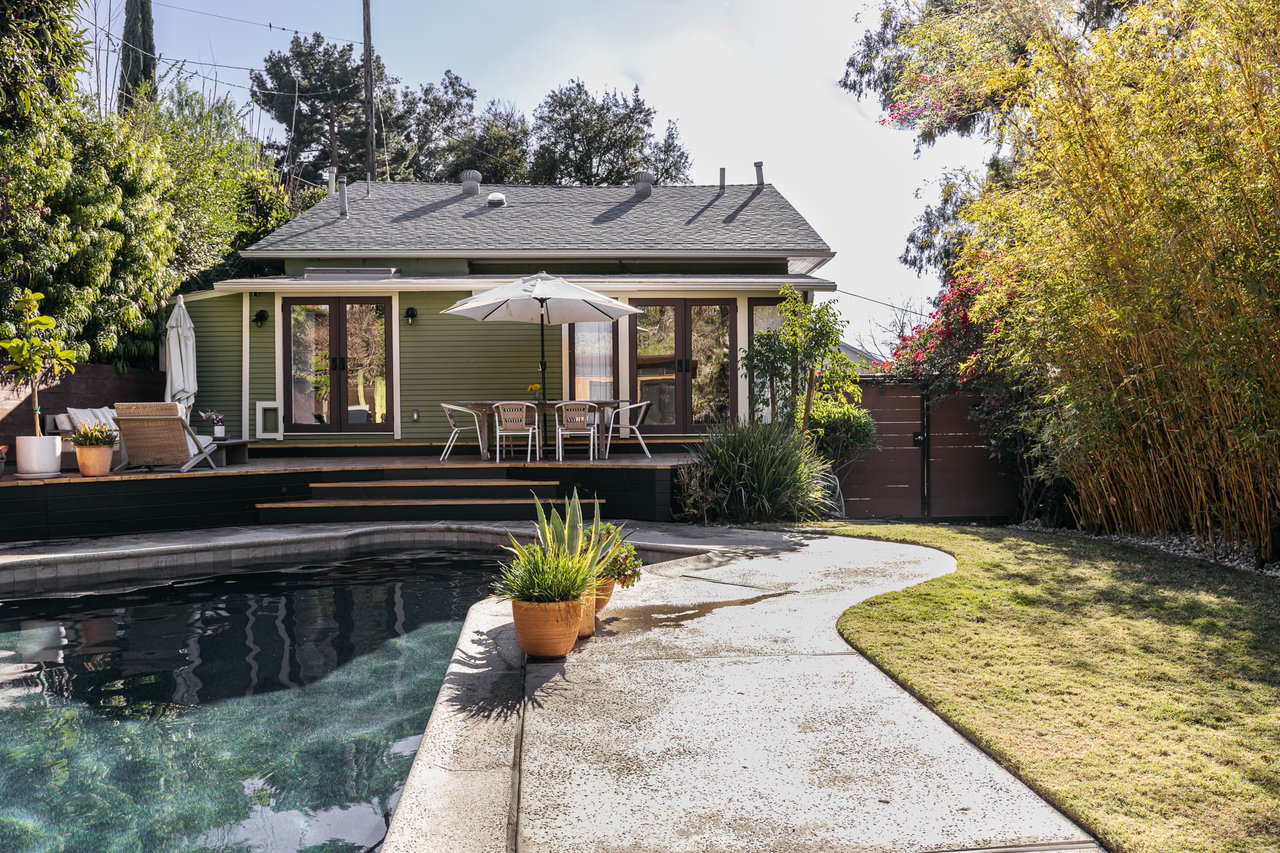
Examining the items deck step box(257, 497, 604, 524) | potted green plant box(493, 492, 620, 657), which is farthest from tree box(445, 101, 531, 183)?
potted green plant box(493, 492, 620, 657)

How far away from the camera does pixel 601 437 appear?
31.7 feet

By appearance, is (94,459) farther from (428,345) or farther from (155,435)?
(428,345)

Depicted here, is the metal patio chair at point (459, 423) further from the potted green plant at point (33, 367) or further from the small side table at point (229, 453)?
the potted green plant at point (33, 367)

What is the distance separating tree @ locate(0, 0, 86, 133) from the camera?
7.46 meters

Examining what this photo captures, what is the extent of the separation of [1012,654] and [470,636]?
2288mm

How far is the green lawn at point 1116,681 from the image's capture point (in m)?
2.06

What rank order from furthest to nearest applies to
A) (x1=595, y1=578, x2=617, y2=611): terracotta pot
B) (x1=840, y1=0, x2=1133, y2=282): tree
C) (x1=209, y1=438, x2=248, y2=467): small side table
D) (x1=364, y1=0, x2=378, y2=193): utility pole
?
(x1=364, y1=0, x2=378, y2=193): utility pole → (x1=209, y1=438, x2=248, y2=467): small side table → (x1=840, y1=0, x2=1133, y2=282): tree → (x1=595, y1=578, x2=617, y2=611): terracotta pot

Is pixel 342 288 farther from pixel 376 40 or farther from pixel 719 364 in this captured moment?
pixel 376 40

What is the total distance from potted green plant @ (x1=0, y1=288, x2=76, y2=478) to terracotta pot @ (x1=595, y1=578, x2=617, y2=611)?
19.3ft

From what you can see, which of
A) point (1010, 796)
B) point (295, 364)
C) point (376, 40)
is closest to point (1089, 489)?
point (1010, 796)

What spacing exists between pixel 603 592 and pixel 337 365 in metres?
7.88

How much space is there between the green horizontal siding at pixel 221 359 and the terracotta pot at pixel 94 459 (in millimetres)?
3317

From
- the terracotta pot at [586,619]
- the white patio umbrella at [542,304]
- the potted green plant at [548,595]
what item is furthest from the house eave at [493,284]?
the potted green plant at [548,595]

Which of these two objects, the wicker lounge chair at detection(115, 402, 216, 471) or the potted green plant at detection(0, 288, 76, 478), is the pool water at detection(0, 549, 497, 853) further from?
the wicker lounge chair at detection(115, 402, 216, 471)
